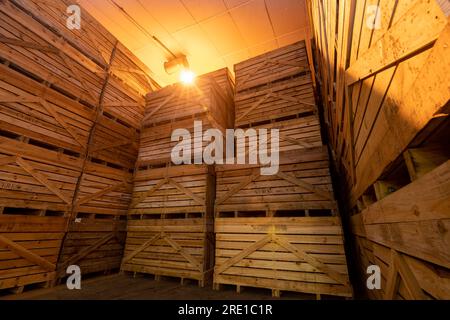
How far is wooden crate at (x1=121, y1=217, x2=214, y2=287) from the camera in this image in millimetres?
5414

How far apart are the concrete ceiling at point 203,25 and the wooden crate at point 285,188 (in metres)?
5.73

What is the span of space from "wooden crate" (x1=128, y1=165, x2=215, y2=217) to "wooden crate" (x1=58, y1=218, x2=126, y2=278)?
33.9 inches

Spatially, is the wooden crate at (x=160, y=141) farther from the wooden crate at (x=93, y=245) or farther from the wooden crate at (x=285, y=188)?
the wooden crate at (x=93, y=245)

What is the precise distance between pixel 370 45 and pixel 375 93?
0.44 m

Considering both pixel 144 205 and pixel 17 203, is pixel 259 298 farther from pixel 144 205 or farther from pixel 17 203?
pixel 17 203

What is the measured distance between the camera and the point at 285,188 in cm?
507

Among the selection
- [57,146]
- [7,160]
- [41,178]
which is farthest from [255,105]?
[7,160]

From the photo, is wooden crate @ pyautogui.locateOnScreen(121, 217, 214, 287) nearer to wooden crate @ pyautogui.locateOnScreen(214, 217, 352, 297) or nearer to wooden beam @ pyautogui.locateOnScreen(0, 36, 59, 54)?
wooden crate @ pyautogui.locateOnScreen(214, 217, 352, 297)

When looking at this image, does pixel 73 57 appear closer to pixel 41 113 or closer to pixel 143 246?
pixel 41 113

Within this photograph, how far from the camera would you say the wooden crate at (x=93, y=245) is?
5.60 meters

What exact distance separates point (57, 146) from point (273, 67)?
22.5 feet

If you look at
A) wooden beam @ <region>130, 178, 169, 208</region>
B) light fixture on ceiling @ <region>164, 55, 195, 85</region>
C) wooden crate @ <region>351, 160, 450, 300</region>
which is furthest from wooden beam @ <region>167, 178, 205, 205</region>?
light fixture on ceiling @ <region>164, 55, 195, 85</region>

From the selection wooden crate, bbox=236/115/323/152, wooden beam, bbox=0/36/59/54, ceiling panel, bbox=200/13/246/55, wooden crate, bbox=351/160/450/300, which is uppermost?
ceiling panel, bbox=200/13/246/55
